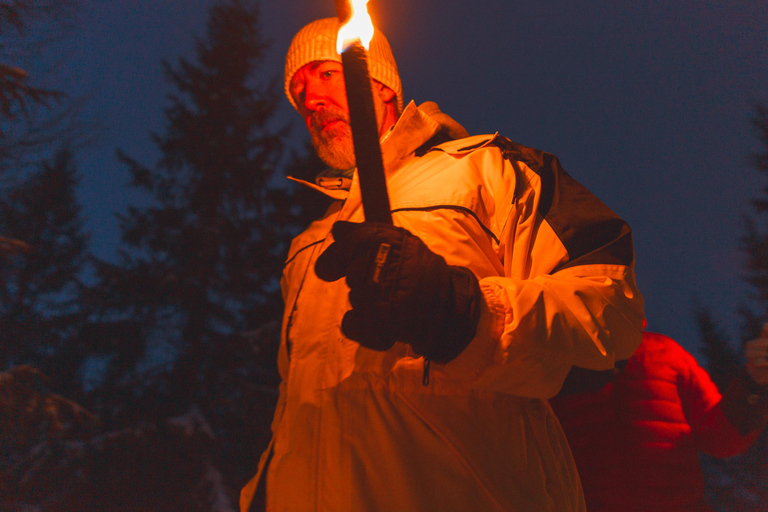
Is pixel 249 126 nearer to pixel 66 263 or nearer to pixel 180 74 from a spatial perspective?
pixel 180 74

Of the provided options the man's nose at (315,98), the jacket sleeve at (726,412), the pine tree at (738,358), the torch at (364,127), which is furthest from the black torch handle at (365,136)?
the pine tree at (738,358)

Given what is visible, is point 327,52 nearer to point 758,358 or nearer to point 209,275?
point 758,358

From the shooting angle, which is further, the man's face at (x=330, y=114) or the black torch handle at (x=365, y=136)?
the man's face at (x=330, y=114)

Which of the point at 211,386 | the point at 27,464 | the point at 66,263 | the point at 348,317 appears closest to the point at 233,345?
the point at 211,386

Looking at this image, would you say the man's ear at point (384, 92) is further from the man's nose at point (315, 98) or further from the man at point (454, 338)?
the man at point (454, 338)

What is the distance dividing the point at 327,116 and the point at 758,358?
273 centimetres

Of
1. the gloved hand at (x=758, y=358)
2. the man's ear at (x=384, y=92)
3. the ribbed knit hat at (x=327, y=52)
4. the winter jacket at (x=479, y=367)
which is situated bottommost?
the gloved hand at (x=758, y=358)

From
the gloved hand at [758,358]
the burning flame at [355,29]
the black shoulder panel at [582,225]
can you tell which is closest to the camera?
the burning flame at [355,29]

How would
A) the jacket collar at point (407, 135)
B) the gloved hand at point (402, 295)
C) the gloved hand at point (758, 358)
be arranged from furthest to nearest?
the gloved hand at point (758, 358), the jacket collar at point (407, 135), the gloved hand at point (402, 295)

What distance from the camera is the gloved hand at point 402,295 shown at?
1136 millimetres

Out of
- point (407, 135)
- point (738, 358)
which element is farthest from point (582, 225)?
point (738, 358)

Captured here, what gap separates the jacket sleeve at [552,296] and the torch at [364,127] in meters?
0.42

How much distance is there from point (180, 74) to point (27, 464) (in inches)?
381

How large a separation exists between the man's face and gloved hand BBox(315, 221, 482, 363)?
49.0 inches
